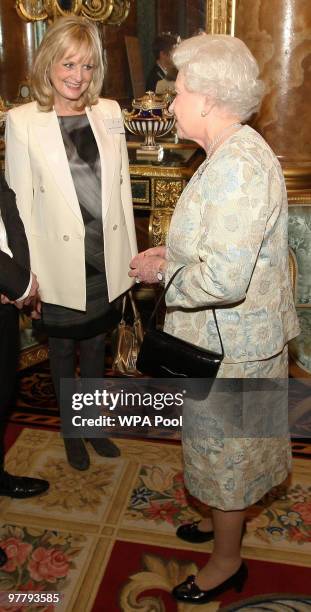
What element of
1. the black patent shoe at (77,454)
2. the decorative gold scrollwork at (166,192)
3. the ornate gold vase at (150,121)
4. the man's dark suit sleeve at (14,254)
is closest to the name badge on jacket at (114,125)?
the man's dark suit sleeve at (14,254)

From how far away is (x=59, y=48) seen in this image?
8.33 feet

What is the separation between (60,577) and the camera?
8.07ft

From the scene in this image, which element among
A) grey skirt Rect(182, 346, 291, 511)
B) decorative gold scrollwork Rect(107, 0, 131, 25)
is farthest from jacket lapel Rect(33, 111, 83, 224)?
decorative gold scrollwork Rect(107, 0, 131, 25)

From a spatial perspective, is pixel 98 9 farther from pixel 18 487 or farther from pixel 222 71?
pixel 18 487

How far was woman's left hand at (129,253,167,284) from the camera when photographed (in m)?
2.16

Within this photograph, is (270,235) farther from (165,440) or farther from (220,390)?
(165,440)

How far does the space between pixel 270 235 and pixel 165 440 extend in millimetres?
1735

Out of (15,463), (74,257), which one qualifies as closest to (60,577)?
(15,463)

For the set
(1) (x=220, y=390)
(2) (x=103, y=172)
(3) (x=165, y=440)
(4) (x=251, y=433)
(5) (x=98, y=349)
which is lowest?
(3) (x=165, y=440)

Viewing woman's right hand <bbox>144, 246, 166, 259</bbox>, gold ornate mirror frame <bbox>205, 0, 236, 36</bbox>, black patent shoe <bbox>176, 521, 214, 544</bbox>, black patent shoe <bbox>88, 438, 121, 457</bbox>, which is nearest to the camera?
woman's right hand <bbox>144, 246, 166, 259</bbox>

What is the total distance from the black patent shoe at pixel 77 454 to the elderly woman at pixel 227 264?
3.21 feet

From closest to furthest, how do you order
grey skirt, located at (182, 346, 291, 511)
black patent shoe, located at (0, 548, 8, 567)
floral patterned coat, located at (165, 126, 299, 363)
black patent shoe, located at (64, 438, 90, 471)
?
floral patterned coat, located at (165, 126, 299, 363), grey skirt, located at (182, 346, 291, 511), black patent shoe, located at (0, 548, 8, 567), black patent shoe, located at (64, 438, 90, 471)

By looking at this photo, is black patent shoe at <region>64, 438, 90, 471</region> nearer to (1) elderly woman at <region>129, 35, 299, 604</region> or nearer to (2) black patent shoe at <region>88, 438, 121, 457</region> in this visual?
(2) black patent shoe at <region>88, 438, 121, 457</region>

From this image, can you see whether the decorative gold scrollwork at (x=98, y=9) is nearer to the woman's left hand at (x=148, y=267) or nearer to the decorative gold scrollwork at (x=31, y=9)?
the decorative gold scrollwork at (x=31, y=9)
